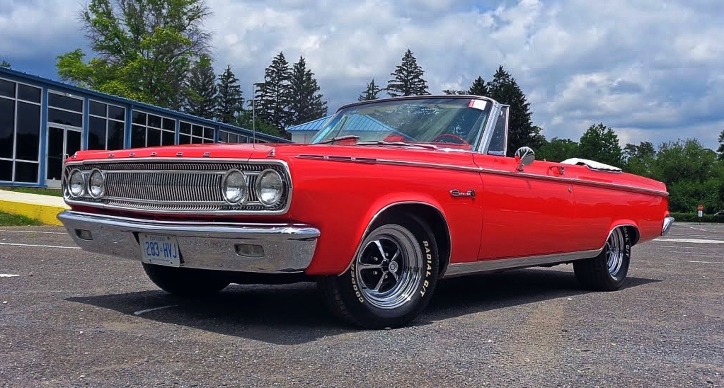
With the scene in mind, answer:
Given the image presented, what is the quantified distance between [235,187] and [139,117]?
2536cm

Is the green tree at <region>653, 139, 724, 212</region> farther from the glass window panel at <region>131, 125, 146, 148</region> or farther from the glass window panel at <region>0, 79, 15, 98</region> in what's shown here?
the glass window panel at <region>0, 79, 15, 98</region>

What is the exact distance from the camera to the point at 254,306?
5320 millimetres

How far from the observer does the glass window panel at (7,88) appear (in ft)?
67.9

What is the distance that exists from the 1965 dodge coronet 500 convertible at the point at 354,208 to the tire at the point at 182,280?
0.01 metres

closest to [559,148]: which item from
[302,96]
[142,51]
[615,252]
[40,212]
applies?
[302,96]

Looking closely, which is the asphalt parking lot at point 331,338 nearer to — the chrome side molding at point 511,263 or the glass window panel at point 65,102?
the chrome side molding at point 511,263

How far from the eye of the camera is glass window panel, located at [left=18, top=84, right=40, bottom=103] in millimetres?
21422

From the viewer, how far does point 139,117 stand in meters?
28.2

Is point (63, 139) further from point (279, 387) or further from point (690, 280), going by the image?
point (279, 387)

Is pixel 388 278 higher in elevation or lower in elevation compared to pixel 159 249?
lower

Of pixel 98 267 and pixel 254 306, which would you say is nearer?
pixel 254 306

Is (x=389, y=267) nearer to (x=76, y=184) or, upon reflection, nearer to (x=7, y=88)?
(x=76, y=184)

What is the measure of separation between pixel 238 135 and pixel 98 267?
31398mm

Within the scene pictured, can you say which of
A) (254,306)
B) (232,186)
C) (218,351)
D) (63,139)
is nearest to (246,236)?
(232,186)
